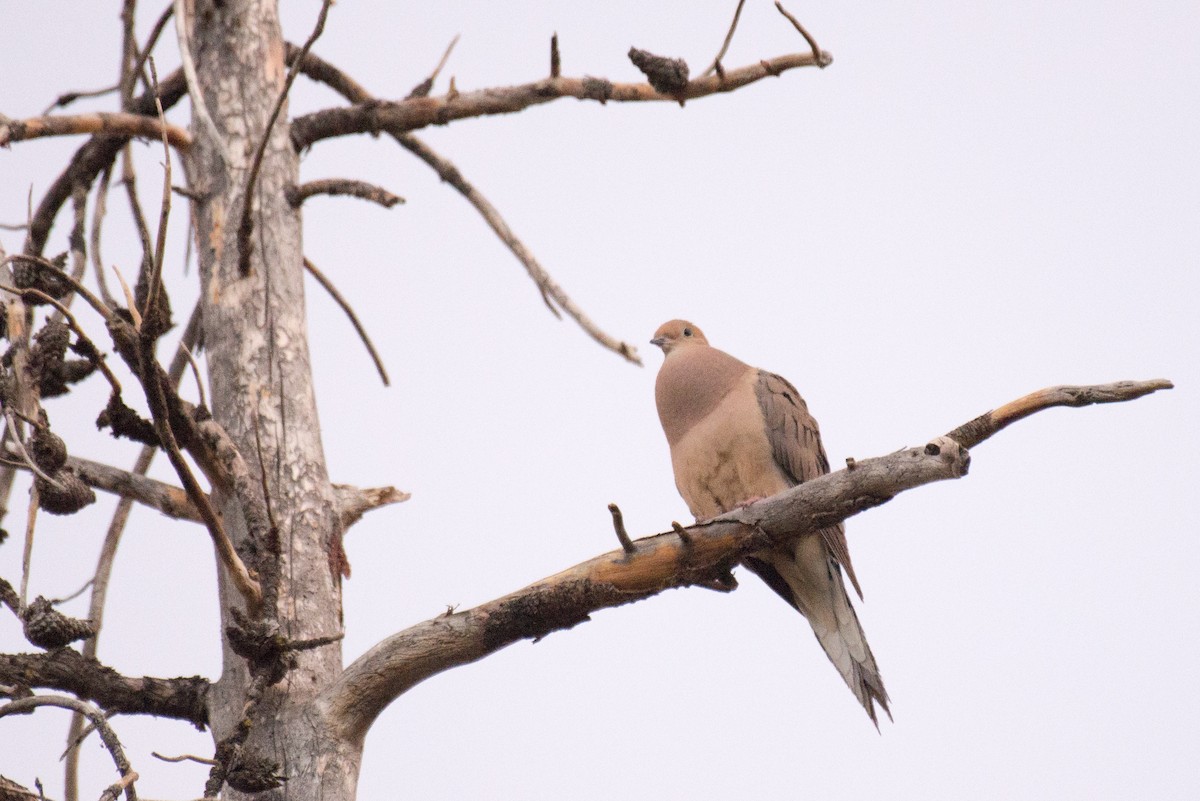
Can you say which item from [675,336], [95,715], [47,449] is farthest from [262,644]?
[675,336]

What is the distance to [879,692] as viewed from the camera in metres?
4.56

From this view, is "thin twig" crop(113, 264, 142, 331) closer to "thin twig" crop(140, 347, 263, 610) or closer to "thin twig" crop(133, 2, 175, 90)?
"thin twig" crop(140, 347, 263, 610)

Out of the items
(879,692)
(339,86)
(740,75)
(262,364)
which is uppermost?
(339,86)

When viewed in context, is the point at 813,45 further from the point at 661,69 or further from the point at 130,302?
the point at 130,302

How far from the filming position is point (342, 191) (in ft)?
14.3

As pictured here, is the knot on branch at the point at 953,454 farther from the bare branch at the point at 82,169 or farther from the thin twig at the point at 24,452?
the bare branch at the point at 82,169

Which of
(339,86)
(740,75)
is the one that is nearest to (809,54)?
(740,75)

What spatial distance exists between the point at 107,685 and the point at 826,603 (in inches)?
104

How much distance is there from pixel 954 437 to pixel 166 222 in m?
1.82

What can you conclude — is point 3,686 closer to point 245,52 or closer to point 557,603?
point 557,603

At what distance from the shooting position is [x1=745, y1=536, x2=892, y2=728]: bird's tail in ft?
15.1

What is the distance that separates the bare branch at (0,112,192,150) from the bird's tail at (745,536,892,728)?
265 cm

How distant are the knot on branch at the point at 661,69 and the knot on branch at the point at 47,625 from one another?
256cm

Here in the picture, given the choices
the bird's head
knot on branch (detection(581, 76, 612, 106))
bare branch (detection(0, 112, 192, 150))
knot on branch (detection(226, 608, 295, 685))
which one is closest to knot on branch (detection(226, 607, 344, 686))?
knot on branch (detection(226, 608, 295, 685))
